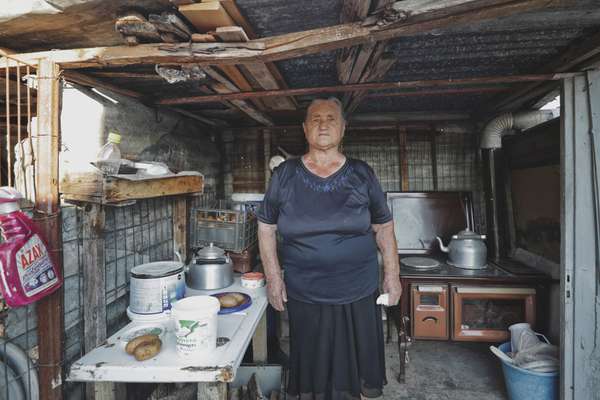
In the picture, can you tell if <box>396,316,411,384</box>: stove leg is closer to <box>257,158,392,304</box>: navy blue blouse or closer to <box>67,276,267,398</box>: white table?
<box>257,158,392,304</box>: navy blue blouse

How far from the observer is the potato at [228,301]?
78.6 inches

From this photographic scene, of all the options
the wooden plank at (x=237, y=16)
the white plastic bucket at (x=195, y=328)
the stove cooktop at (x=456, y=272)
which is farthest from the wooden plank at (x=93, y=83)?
the stove cooktop at (x=456, y=272)

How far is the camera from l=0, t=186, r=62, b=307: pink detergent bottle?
1186 mm

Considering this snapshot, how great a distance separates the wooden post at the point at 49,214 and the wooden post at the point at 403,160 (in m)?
3.31

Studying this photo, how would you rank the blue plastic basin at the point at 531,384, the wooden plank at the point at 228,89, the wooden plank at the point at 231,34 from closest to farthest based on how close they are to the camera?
the wooden plank at the point at 231,34 → the wooden plank at the point at 228,89 → the blue plastic basin at the point at 531,384

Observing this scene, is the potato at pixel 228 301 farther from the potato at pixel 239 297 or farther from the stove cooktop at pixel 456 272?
the stove cooktop at pixel 456 272

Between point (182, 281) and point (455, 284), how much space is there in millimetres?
2360

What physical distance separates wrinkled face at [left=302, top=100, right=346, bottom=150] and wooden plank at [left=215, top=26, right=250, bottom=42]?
759 millimetres

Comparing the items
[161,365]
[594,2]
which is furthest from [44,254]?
[594,2]

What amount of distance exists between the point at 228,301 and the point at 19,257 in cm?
111

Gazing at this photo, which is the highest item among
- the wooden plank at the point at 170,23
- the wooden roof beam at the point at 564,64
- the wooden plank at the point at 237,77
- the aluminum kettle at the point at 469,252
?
the wooden roof beam at the point at 564,64

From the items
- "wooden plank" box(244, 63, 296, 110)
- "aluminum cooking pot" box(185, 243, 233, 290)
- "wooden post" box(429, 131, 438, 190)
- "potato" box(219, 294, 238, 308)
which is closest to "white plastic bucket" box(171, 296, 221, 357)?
"potato" box(219, 294, 238, 308)

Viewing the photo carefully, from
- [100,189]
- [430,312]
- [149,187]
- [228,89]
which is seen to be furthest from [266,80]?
[430,312]

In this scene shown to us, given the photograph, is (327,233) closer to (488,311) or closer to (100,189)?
(100,189)
